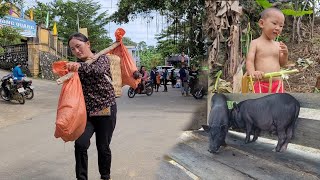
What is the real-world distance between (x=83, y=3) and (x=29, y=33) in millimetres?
13876

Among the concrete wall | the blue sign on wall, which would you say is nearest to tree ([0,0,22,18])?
the blue sign on wall

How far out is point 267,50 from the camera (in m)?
3.63

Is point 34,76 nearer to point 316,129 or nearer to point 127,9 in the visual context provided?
point 127,9

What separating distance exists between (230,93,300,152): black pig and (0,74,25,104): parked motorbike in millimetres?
10415

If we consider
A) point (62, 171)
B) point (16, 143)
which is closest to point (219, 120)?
point (62, 171)

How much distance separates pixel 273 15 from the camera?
134 inches

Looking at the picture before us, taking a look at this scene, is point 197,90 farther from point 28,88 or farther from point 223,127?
point 223,127

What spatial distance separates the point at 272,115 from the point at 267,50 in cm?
74

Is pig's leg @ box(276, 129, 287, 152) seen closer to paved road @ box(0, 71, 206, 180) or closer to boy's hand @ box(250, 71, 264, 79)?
boy's hand @ box(250, 71, 264, 79)

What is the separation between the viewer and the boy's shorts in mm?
3574

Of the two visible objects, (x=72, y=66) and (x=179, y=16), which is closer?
(x=72, y=66)

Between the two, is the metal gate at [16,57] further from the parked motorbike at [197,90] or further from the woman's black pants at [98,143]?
the woman's black pants at [98,143]

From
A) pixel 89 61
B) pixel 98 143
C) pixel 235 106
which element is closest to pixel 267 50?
pixel 235 106

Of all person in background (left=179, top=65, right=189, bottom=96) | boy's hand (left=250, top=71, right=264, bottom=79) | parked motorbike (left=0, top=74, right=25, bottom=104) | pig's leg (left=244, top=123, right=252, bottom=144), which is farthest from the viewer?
person in background (left=179, top=65, right=189, bottom=96)
